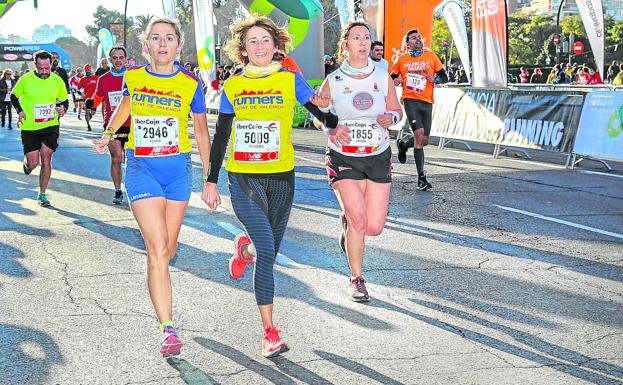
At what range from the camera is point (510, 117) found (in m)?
16.3

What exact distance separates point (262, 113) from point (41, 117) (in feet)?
22.4

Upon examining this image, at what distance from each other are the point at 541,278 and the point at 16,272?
4.02 metres

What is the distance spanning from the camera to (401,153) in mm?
13438

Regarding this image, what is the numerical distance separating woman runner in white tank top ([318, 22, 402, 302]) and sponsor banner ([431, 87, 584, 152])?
29.6 feet

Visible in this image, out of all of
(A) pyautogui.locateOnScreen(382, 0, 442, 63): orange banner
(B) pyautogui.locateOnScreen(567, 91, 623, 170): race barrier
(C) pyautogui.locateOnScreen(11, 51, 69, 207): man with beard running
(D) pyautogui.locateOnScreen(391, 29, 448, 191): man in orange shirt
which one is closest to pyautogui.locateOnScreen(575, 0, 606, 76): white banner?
(A) pyautogui.locateOnScreen(382, 0, 442, 63): orange banner

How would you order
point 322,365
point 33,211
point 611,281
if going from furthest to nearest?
point 33,211 → point 611,281 → point 322,365

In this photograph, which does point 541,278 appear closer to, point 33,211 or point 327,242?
point 327,242

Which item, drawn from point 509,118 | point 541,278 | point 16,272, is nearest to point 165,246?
point 16,272

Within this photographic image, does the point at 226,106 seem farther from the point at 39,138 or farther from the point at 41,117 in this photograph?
the point at 39,138

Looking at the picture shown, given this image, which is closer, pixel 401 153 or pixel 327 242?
pixel 327 242

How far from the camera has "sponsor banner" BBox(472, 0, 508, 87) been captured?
18.2 m

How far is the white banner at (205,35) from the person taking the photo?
91.3ft

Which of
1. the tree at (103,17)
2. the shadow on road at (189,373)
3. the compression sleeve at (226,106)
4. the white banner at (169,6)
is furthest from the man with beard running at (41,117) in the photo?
the tree at (103,17)

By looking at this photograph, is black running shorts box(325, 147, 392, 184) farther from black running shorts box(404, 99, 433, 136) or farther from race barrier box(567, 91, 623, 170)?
race barrier box(567, 91, 623, 170)
